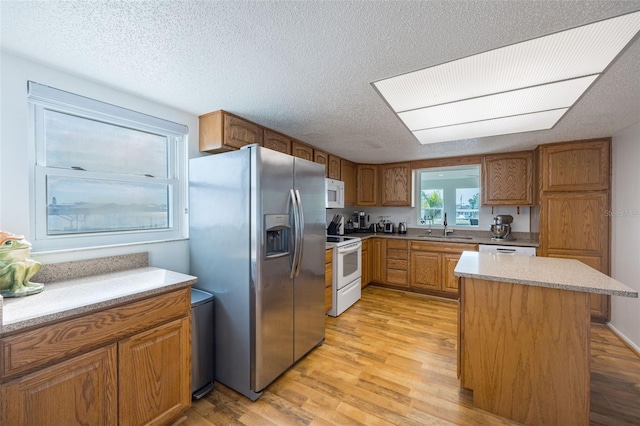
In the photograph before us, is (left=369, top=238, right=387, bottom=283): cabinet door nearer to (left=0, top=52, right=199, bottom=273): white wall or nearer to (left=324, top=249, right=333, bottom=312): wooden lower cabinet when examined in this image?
(left=324, top=249, right=333, bottom=312): wooden lower cabinet

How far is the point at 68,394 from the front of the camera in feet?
3.75

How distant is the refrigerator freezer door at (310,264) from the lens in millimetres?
2141

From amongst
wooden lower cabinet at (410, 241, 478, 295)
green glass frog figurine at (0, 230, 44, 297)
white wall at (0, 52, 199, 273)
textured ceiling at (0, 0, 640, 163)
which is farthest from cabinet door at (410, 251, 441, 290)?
green glass frog figurine at (0, 230, 44, 297)

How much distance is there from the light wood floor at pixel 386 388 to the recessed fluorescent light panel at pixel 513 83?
2081 mm

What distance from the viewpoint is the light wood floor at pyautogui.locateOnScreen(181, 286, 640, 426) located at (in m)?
1.60

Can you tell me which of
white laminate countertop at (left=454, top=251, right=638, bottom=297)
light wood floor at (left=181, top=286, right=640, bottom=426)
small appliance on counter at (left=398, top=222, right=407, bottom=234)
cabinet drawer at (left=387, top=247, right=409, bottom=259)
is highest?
small appliance on counter at (left=398, top=222, right=407, bottom=234)

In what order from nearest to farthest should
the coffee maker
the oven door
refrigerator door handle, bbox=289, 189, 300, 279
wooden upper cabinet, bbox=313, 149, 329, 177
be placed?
refrigerator door handle, bbox=289, 189, 300, 279 → the oven door → wooden upper cabinet, bbox=313, 149, 329, 177 → the coffee maker

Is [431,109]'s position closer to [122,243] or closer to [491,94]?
[491,94]

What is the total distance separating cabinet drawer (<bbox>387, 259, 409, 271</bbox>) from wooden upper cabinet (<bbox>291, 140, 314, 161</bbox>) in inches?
82.0

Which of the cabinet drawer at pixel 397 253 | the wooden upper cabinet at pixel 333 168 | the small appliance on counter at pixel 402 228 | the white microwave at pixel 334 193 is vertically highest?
the wooden upper cabinet at pixel 333 168

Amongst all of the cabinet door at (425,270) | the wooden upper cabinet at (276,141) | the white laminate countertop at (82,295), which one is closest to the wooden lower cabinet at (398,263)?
the cabinet door at (425,270)

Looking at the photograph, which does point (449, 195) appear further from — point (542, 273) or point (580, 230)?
point (542, 273)

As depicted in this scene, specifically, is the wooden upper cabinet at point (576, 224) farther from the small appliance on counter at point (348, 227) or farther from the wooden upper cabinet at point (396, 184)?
the small appliance on counter at point (348, 227)

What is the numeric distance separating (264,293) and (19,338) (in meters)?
1.12
